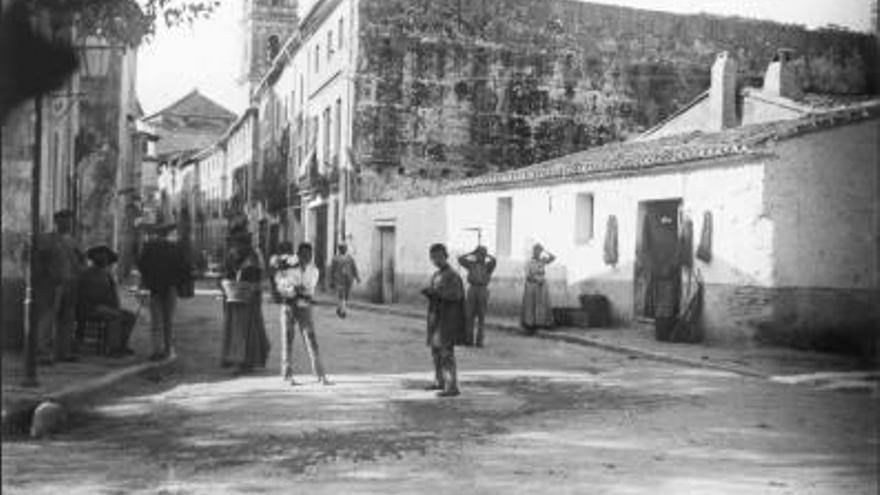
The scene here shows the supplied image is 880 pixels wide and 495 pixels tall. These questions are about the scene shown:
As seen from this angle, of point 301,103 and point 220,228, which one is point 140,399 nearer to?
point 301,103

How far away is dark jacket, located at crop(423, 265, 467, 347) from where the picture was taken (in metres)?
9.73

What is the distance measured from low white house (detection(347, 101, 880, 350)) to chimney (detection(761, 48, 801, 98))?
114 inches

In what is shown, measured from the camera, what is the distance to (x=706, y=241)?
52.5 ft

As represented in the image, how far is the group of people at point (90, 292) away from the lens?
9.95 m

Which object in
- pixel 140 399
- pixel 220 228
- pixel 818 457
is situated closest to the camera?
pixel 818 457

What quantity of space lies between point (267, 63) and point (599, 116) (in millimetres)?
31230

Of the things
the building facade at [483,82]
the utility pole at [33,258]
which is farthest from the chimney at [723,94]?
the utility pole at [33,258]

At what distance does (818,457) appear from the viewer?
23.1 ft

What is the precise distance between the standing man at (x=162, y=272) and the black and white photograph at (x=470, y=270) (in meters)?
0.03

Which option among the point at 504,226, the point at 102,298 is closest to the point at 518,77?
the point at 504,226

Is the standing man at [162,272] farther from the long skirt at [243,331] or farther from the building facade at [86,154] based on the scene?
the building facade at [86,154]

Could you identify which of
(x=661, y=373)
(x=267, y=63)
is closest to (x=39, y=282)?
(x=661, y=373)

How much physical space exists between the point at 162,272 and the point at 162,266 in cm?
9

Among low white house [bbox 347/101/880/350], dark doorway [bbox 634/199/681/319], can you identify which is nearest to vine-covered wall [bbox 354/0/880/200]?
low white house [bbox 347/101/880/350]
